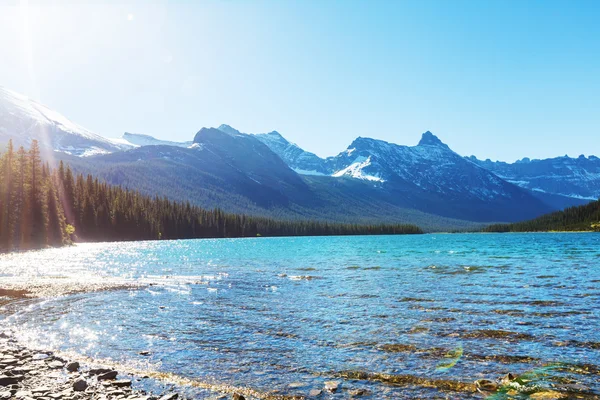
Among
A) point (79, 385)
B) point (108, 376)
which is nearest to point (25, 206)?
point (108, 376)

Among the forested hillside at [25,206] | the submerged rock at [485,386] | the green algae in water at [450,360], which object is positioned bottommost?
the green algae in water at [450,360]

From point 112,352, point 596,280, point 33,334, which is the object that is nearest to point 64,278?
point 33,334

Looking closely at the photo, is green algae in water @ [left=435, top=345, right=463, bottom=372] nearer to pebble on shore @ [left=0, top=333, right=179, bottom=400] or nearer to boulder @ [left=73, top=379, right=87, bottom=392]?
pebble on shore @ [left=0, top=333, right=179, bottom=400]

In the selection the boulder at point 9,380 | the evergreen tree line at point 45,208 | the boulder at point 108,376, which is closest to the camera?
the boulder at point 9,380

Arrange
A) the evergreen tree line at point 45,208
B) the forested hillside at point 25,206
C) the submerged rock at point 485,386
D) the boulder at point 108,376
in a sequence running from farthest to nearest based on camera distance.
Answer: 1. the evergreen tree line at point 45,208
2. the forested hillside at point 25,206
3. the boulder at point 108,376
4. the submerged rock at point 485,386

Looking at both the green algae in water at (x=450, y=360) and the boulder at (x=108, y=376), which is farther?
→ the green algae in water at (x=450, y=360)

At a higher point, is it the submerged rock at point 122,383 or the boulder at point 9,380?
the boulder at point 9,380

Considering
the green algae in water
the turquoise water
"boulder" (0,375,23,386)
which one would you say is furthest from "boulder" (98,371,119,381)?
the green algae in water

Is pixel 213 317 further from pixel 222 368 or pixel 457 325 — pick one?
pixel 457 325

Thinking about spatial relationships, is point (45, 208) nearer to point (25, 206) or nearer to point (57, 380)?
point (25, 206)

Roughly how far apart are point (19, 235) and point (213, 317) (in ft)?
308

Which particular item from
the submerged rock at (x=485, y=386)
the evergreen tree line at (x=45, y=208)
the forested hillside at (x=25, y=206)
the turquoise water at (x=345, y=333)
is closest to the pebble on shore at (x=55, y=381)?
the turquoise water at (x=345, y=333)

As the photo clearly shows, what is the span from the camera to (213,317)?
892 inches

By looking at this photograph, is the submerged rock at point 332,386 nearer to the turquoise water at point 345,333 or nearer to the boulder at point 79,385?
the turquoise water at point 345,333
